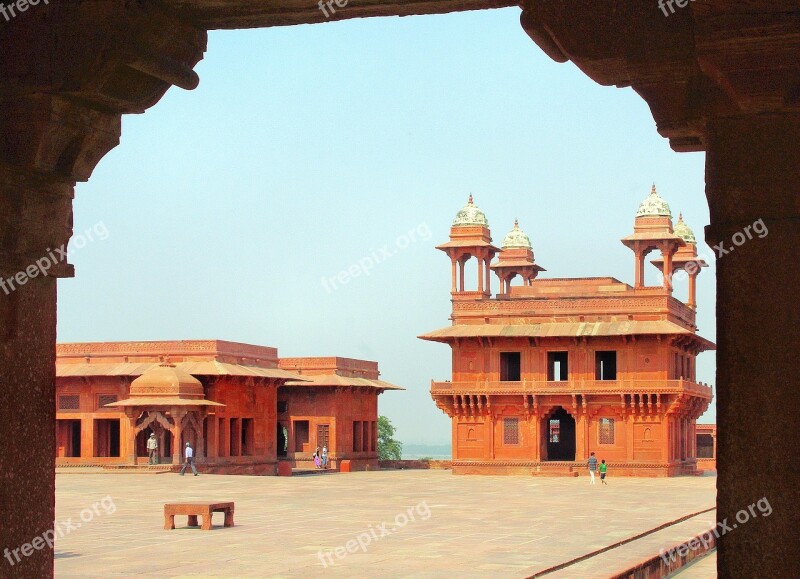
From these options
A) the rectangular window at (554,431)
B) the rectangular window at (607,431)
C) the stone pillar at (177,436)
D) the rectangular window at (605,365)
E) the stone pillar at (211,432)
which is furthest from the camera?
the rectangular window at (554,431)

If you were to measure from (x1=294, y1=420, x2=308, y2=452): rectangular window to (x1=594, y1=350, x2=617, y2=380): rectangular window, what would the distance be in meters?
11.5

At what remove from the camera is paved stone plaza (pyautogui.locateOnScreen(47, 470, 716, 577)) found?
517 inches

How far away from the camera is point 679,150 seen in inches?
186

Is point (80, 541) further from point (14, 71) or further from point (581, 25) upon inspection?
point (581, 25)

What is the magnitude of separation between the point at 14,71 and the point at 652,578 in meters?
10.5

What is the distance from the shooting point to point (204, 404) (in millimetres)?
35281

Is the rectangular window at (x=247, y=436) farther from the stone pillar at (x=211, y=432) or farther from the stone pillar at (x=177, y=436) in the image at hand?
the stone pillar at (x=177, y=436)

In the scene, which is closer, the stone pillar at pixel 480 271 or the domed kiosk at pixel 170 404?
the domed kiosk at pixel 170 404

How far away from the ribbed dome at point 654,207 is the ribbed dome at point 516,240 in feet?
26.7

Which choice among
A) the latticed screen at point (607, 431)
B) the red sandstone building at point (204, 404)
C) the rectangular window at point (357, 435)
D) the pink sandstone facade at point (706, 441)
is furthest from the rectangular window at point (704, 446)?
the latticed screen at point (607, 431)

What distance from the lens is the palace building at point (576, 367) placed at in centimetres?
3766

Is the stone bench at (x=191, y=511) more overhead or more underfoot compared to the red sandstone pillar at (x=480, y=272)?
more underfoot

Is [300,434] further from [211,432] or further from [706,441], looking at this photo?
[706,441]

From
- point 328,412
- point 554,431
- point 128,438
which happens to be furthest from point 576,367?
point 128,438
